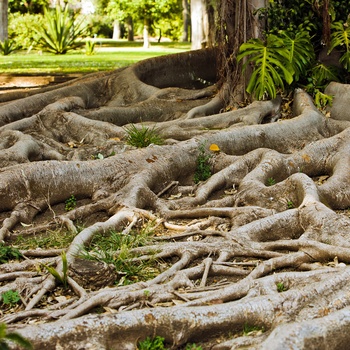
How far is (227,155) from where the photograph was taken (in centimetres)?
796

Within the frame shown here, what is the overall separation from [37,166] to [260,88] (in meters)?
3.92

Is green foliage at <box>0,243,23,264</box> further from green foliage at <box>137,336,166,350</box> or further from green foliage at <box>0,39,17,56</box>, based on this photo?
green foliage at <box>0,39,17,56</box>

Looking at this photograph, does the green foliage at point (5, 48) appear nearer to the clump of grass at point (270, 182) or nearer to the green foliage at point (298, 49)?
the green foliage at point (298, 49)

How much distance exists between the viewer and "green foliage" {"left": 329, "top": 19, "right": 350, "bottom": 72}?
1006cm

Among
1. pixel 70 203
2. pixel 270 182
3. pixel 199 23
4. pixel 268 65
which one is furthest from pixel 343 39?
pixel 199 23

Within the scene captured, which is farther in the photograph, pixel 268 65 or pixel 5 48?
pixel 5 48

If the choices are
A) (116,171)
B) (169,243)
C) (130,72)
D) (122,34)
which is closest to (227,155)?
(116,171)

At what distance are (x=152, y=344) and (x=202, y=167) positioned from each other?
3.85m

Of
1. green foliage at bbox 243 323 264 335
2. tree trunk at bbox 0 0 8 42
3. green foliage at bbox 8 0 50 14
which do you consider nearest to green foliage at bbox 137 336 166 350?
green foliage at bbox 243 323 264 335

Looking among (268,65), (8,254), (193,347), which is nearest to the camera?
(193,347)

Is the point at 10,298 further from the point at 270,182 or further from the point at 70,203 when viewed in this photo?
the point at 270,182

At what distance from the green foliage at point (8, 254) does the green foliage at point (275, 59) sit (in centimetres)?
499

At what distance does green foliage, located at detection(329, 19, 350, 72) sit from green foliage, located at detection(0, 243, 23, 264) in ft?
19.5

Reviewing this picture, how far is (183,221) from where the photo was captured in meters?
6.51
